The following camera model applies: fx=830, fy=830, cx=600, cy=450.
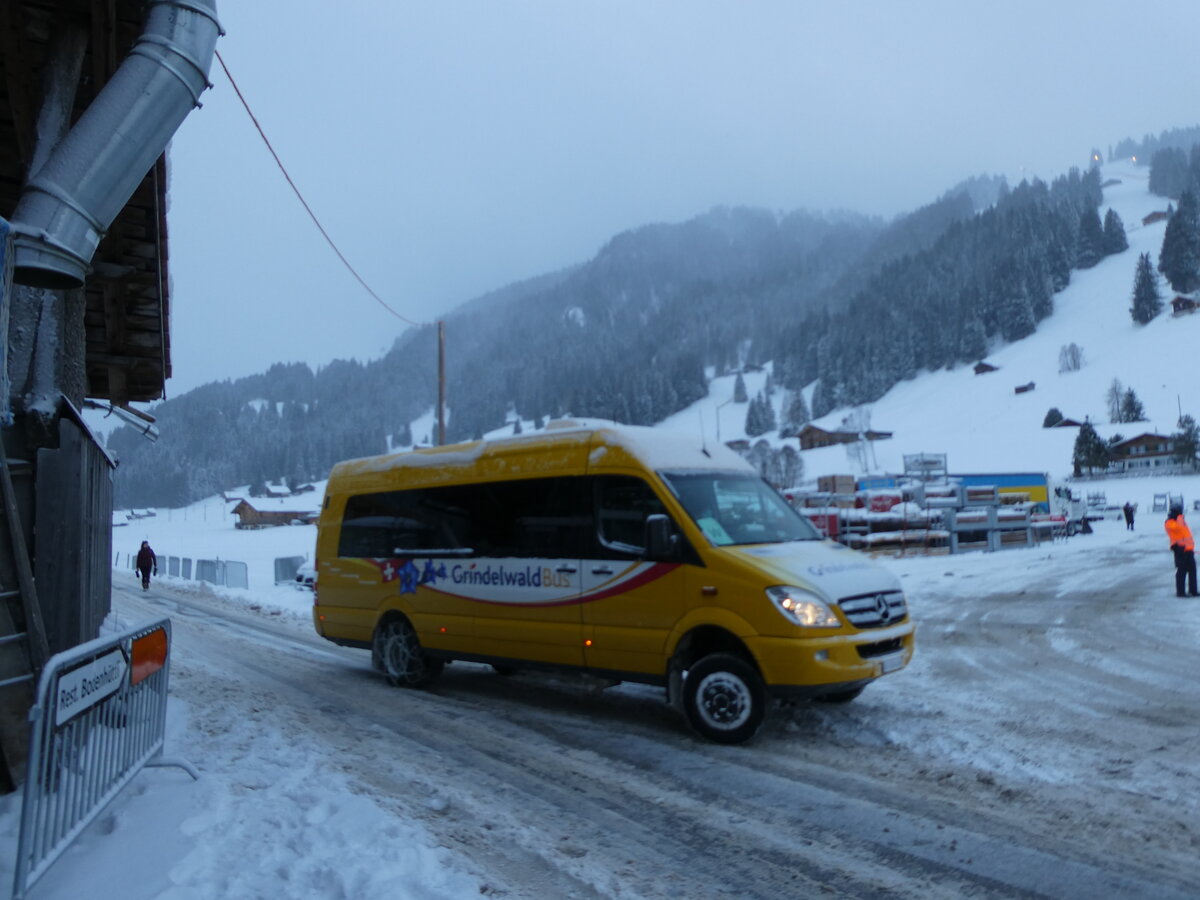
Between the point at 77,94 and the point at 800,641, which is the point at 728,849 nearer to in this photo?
the point at 800,641

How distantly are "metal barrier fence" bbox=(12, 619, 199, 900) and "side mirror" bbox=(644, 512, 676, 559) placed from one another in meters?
3.51

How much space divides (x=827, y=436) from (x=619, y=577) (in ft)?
349

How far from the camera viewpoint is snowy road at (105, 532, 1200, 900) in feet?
13.9

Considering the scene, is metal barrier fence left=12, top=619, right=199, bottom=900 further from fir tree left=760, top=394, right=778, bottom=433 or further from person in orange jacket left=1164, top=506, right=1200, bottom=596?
fir tree left=760, top=394, right=778, bottom=433

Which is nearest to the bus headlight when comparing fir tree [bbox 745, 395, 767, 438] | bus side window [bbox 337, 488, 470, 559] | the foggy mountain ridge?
bus side window [bbox 337, 488, 470, 559]

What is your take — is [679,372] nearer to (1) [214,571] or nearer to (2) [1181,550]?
(1) [214,571]

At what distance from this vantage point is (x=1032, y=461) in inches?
3066

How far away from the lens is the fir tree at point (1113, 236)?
158 m

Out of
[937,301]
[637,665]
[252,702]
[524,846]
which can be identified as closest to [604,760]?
[637,665]

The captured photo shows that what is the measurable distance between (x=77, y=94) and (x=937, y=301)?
15983 centimetres

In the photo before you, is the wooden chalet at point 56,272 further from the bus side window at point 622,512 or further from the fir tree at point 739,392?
the fir tree at point 739,392

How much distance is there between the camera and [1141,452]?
77.6 meters

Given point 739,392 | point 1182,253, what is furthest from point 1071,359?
point 739,392

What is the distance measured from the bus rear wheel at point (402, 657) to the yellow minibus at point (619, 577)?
0.07 feet
